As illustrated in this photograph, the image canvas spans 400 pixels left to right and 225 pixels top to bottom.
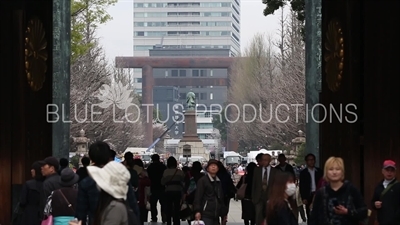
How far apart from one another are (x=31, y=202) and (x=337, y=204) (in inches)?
185

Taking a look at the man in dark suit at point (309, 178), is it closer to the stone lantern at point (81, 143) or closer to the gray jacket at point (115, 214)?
the gray jacket at point (115, 214)

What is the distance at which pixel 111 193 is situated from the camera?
942 centimetres

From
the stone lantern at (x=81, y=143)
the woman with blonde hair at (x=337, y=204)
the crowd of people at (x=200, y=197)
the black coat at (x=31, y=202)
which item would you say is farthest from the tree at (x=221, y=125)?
the woman with blonde hair at (x=337, y=204)

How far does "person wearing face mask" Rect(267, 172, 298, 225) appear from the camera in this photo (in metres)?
9.89

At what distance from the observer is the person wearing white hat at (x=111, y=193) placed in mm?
9383

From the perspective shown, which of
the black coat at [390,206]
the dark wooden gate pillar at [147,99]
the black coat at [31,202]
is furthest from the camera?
the dark wooden gate pillar at [147,99]

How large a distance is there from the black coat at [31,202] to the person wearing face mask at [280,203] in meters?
4.25

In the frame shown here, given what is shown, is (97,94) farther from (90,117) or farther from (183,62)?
(183,62)

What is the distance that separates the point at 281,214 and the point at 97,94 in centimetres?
5030

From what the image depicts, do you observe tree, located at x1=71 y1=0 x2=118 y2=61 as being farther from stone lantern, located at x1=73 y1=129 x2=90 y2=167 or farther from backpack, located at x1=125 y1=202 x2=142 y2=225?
backpack, located at x1=125 y1=202 x2=142 y2=225

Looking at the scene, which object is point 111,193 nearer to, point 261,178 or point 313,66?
point 261,178

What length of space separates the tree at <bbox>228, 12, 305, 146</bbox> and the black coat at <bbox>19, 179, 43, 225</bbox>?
4279 cm
